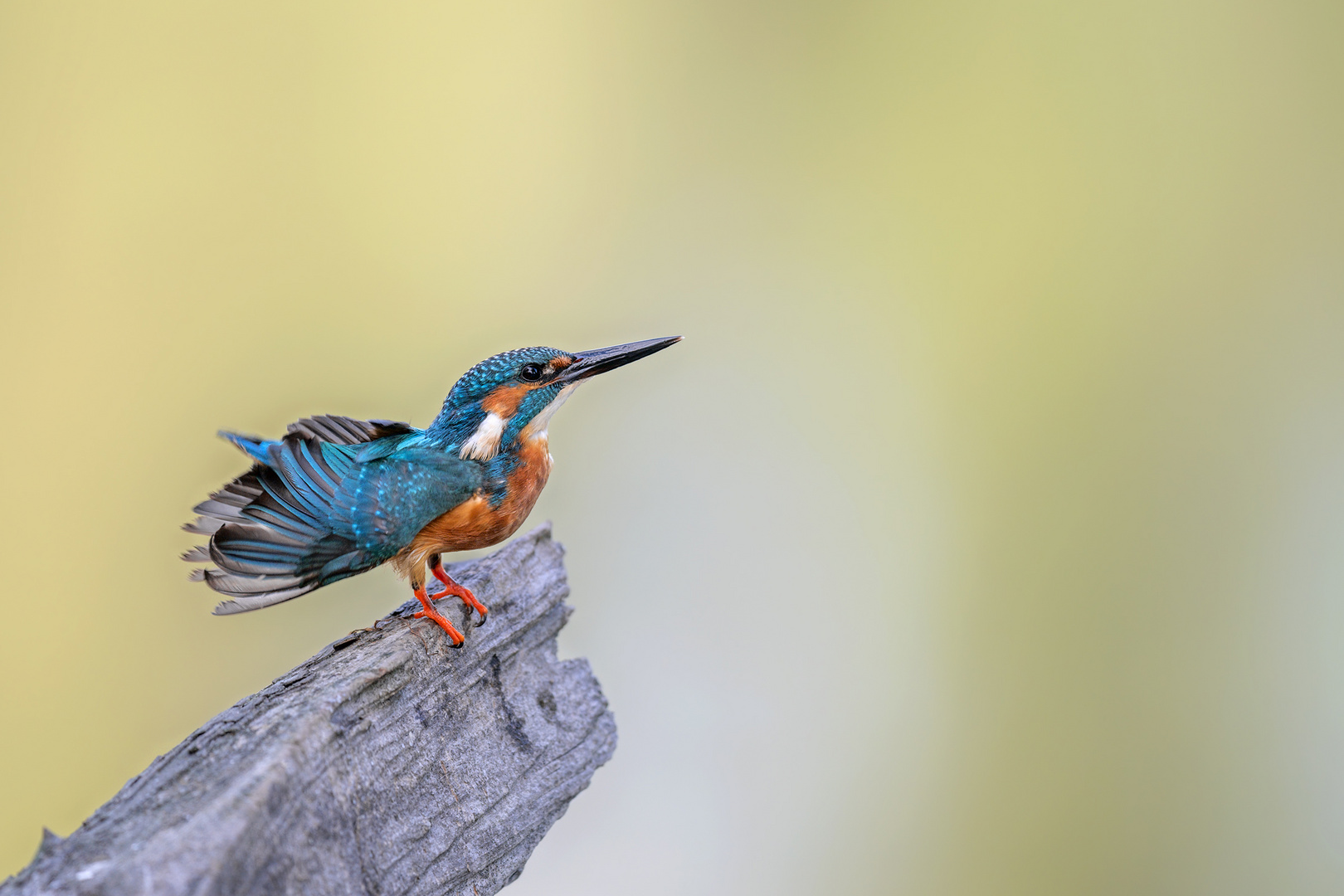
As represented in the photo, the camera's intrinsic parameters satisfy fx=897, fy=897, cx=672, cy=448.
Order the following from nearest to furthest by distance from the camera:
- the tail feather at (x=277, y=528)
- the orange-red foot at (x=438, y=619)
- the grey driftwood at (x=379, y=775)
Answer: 1. the grey driftwood at (x=379, y=775)
2. the tail feather at (x=277, y=528)
3. the orange-red foot at (x=438, y=619)

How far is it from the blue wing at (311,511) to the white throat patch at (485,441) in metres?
Answer: 0.02

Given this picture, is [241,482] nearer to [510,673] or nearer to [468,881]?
[510,673]

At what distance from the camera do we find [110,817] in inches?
42.6

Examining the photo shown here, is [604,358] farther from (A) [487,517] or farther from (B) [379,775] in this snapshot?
(B) [379,775]

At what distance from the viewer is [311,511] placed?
4.99ft

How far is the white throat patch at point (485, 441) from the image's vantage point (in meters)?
1.67

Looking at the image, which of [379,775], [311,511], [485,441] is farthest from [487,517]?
[379,775]

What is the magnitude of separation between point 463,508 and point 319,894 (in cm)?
70

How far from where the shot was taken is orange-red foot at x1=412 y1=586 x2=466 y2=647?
163cm

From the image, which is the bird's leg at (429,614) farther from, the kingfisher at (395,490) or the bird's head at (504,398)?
the bird's head at (504,398)

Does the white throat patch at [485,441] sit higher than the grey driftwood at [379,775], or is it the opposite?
the white throat patch at [485,441]

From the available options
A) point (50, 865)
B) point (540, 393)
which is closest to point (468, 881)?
point (50, 865)

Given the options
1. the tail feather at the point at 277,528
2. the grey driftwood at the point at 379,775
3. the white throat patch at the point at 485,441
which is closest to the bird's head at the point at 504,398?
the white throat patch at the point at 485,441

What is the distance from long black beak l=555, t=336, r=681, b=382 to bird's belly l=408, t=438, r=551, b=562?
0.15 metres
